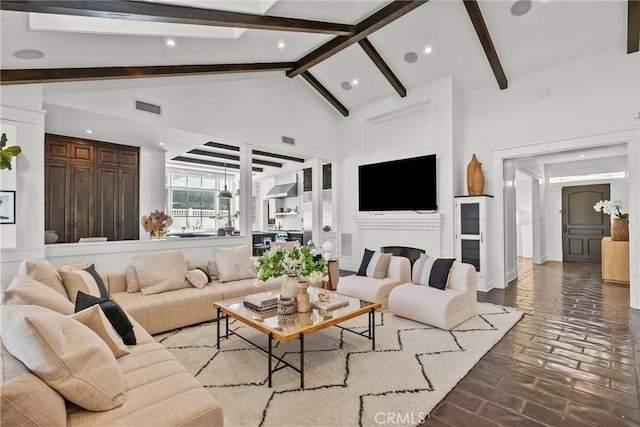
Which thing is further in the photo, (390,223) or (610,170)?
(610,170)

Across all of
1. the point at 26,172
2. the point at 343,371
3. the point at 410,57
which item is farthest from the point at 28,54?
the point at 410,57

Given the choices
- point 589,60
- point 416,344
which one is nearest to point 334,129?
point 589,60

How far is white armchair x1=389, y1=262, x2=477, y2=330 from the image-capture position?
11.5ft

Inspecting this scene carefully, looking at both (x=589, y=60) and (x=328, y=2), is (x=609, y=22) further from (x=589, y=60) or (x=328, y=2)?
(x=328, y=2)

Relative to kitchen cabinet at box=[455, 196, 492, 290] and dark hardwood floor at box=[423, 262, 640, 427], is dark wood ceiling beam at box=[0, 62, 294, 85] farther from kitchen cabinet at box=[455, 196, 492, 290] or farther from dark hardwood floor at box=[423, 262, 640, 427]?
dark hardwood floor at box=[423, 262, 640, 427]

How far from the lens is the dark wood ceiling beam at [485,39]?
4.25 m

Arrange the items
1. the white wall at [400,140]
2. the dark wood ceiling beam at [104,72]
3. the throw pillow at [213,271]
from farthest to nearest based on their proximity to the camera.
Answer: the white wall at [400,140] → the throw pillow at [213,271] → the dark wood ceiling beam at [104,72]

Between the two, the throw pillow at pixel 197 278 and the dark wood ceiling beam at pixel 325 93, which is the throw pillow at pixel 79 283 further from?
the dark wood ceiling beam at pixel 325 93

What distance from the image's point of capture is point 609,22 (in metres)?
4.28

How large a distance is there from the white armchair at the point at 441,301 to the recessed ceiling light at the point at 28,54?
4.64m

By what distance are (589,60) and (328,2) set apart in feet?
13.4

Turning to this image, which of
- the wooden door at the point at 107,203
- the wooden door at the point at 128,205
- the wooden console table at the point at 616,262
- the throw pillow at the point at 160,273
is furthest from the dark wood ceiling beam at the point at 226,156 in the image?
the wooden console table at the point at 616,262

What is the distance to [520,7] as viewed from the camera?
4.26m

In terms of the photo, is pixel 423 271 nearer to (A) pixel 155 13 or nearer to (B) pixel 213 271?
(B) pixel 213 271
